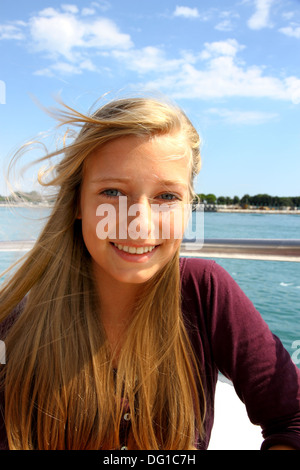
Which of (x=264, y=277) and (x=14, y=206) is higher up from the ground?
(x=14, y=206)

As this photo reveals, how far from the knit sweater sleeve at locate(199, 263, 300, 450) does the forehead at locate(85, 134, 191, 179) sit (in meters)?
0.35

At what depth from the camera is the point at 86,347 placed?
1091 mm

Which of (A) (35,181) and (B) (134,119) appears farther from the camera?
(A) (35,181)

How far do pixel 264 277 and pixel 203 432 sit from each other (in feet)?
17.0

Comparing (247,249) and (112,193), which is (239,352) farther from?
(247,249)

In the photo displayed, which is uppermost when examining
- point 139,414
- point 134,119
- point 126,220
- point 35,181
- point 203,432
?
point 134,119

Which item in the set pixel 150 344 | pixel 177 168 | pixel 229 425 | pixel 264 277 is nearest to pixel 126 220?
pixel 177 168

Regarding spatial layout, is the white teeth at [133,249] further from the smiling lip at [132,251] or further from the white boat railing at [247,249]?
the white boat railing at [247,249]

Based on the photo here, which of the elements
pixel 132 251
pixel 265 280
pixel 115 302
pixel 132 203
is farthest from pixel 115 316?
pixel 265 280

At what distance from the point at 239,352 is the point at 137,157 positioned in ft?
1.80
